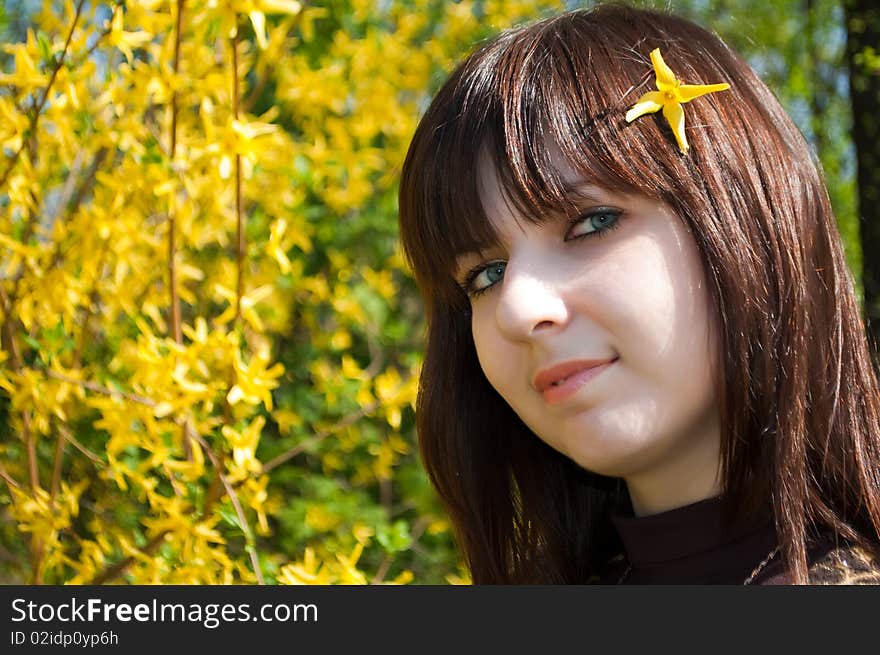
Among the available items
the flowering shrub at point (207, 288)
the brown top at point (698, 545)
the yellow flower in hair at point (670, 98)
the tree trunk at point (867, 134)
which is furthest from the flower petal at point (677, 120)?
the tree trunk at point (867, 134)

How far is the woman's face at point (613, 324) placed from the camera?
98 cm

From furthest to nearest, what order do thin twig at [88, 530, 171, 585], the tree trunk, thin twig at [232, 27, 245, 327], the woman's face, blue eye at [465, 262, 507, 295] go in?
the tree trunk
thin twig at [88, 530, 171, 585]
thin twig at [232, 27, 245, 327]
blue eye at [465, 262, 507, 295]
the woman's face

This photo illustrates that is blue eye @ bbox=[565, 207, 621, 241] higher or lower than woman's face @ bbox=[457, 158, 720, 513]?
higher

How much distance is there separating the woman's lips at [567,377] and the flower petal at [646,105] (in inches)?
9.0

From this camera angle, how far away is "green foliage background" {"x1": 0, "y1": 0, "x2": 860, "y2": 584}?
152 centimetres

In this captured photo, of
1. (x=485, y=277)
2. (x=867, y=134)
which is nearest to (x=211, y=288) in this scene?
(x=485, y=277)

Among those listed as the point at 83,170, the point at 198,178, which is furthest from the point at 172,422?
the point at 83,170

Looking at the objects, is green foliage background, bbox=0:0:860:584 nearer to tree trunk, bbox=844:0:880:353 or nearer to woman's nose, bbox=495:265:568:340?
tree trunk, bbox=844:0:880:353

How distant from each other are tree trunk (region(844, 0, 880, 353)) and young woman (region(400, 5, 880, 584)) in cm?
103

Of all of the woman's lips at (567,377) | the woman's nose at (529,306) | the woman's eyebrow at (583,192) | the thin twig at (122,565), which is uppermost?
the woman's eyebrow at (583,192)

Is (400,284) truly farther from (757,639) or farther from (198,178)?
(757,639)

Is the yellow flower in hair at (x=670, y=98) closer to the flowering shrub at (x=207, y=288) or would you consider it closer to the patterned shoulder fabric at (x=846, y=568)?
the patterned shoulder fabric at (x=846, y=568)

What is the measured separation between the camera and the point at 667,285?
0.98 m

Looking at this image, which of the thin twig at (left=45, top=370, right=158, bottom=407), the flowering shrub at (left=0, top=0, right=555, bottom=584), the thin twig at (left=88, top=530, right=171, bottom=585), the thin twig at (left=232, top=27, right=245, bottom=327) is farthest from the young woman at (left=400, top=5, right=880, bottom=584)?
the thin twig at (left=88, top=530, right=171, bottom=585)
